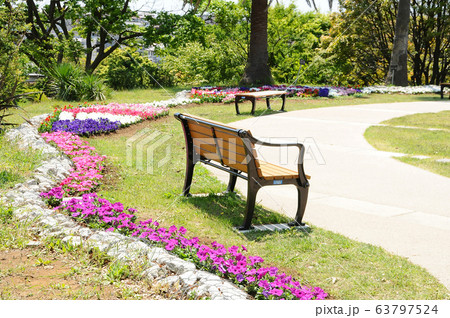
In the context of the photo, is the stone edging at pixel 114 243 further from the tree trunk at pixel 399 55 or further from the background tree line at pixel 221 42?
the tree trunk at pixel 399 55

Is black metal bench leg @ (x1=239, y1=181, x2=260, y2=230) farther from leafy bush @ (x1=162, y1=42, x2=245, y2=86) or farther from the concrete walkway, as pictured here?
leafy bush @ (x1=162, y1=42, x2=245, y2=86)

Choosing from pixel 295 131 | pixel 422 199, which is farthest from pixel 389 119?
pixel 422 199

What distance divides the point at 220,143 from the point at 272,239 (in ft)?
4.28

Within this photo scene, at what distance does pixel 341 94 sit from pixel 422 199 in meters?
13.6

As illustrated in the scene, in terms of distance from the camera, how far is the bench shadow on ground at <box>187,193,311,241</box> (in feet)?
16.9

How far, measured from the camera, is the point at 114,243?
13.9 feet

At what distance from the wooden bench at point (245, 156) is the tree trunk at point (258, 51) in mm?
14835

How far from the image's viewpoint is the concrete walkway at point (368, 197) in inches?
192

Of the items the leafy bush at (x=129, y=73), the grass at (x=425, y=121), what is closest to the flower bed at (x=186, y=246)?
the grass at (x=425, y=121)

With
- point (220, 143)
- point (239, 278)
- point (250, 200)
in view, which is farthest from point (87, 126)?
point (239, 278)

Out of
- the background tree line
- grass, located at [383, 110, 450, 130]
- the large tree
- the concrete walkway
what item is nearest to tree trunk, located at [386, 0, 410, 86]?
the background tree line

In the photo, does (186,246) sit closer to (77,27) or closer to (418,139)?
(418,139)

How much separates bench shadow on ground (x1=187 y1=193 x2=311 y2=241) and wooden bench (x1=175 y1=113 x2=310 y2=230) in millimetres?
192

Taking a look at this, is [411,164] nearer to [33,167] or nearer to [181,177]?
[181,177]
